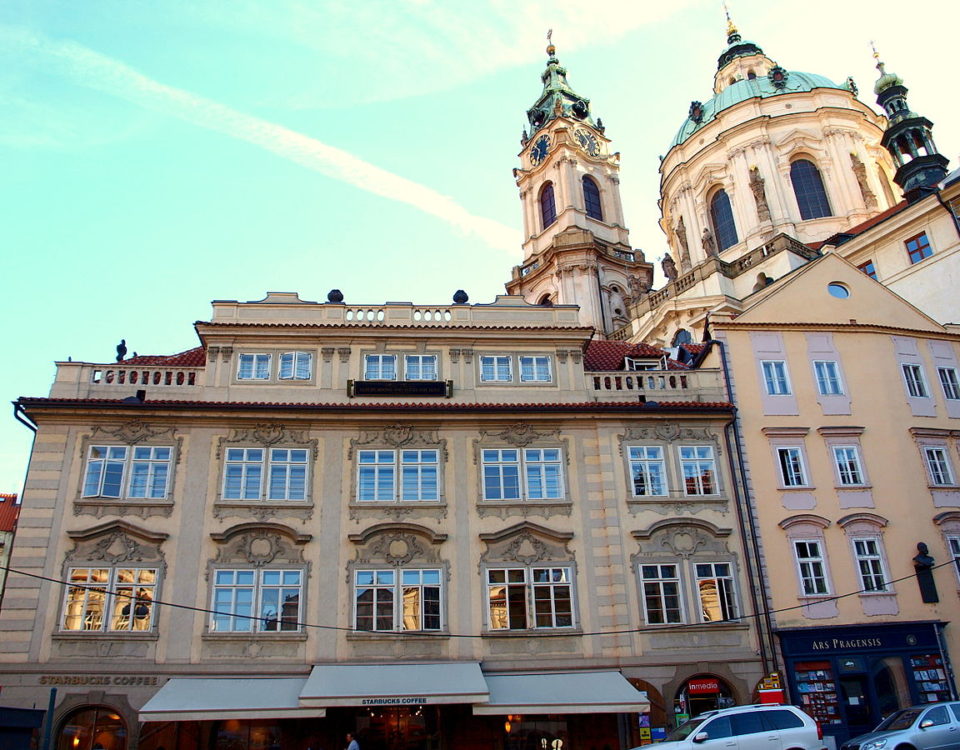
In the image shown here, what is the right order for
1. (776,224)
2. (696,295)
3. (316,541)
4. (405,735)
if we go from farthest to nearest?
(776,224) < (696,295) < (316,541) < (405,735)

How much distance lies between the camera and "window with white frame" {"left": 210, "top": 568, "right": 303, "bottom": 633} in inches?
864

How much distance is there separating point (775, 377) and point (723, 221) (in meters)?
35.4

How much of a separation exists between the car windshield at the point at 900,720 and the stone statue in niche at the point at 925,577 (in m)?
6.43

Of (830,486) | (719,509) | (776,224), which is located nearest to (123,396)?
(719,509)

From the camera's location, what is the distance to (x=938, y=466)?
85.7ft

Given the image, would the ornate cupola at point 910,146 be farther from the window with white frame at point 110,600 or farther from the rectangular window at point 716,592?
the window with white frame at point 110,600

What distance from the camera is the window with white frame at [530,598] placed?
22594 mm

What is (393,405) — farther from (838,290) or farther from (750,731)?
(838,290)

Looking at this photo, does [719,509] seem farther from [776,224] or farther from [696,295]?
[776,224]

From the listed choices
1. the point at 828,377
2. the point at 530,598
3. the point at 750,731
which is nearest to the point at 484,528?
the point at 530,598

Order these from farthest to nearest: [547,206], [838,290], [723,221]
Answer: [547,206]
[723,221]
[838,290]

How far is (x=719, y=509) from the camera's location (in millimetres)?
24297

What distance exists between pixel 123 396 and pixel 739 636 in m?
19.4

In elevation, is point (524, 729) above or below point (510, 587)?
below
